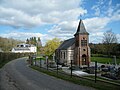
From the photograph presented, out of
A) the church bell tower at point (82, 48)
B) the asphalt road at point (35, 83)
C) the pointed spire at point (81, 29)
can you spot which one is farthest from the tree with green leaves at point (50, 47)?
the asphalt road at point (35, 83)

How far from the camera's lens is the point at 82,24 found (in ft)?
144

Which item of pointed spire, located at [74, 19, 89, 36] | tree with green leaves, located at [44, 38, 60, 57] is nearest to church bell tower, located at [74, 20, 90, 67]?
pointed spire, located at [74, 19, 89, 36]

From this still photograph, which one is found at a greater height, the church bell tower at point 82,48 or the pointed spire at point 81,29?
the pointed spire at point 81,29

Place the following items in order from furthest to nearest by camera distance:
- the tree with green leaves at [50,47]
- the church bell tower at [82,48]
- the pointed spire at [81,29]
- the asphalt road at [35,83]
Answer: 1. the tree with green leaves at [50,47]
2. the pointed spire at [81,29]
3. the church bell tower at [82,48]
4. the asphalt road at [35,83]

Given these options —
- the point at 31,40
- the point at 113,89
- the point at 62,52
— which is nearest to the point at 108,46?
the point at 62,52

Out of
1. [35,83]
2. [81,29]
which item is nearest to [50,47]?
[81,29]

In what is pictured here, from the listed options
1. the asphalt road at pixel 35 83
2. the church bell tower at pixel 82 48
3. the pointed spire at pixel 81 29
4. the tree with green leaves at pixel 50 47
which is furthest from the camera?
the tree with green leaves at pixel 50 47

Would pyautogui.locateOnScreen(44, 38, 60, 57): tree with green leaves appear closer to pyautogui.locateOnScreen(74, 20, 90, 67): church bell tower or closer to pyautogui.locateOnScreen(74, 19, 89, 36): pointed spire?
pyautogui.locateOnScreen(74, 20, 90, 67): church bell tower

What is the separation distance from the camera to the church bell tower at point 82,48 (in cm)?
4216

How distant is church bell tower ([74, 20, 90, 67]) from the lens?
4216 centimetres

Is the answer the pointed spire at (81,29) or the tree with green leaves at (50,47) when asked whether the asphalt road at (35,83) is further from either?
the tree with green leaves at (50,47)

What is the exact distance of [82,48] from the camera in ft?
140

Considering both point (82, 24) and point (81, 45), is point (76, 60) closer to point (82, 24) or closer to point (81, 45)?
point (81, 45)

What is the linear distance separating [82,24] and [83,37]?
3.52 m
